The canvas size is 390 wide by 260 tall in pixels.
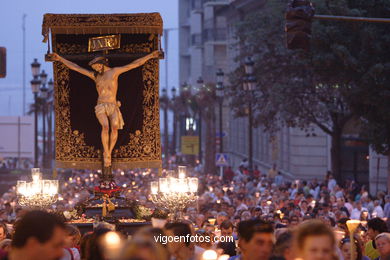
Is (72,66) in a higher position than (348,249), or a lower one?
higher

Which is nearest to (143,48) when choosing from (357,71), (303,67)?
(357,71)

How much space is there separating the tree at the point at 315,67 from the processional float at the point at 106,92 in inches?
494

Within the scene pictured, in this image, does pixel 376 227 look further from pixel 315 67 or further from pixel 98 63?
pixel 315 67

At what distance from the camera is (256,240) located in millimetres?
8250

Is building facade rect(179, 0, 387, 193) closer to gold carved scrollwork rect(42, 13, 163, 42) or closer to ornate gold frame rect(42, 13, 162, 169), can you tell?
ornate gold frame rect(42, 13, 162, 169)

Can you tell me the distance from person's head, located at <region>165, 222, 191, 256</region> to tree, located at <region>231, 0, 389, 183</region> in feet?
68.1

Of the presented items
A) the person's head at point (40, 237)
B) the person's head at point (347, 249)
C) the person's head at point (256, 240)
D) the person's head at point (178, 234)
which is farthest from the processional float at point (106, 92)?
the person's head at point (40, 237)

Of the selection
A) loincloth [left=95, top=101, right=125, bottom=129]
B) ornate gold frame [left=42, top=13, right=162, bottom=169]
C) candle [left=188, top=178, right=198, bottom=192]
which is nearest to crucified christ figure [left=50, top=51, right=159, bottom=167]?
loincloth [left=95, top=101, right=125, bottom=129]

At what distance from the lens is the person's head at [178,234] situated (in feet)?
31.8

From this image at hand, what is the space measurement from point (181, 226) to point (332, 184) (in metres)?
24.6

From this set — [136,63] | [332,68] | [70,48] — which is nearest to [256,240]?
[136,63]

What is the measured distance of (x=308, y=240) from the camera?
285 inches

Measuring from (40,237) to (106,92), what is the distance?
1111 centimetres

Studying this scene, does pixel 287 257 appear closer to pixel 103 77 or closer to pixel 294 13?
pixel 294 13
